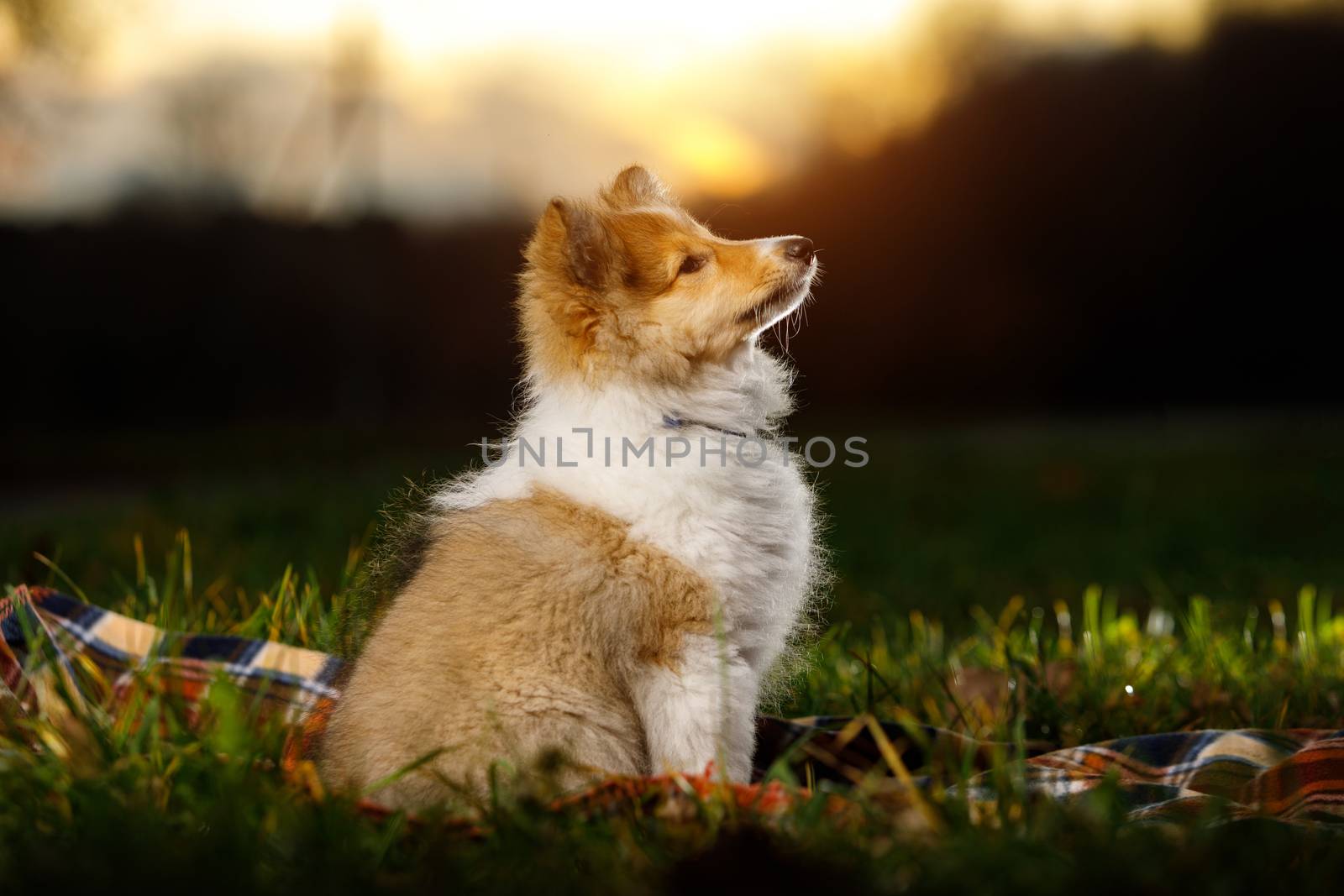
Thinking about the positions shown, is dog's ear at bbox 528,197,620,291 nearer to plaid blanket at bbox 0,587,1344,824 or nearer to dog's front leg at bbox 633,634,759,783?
dog's front leg at bbox 633,634,759,783

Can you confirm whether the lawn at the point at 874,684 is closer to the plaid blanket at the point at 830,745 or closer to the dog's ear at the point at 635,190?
the plaid blanket at the point at 830,745

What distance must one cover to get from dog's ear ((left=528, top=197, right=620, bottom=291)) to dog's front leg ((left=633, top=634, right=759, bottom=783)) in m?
0.92

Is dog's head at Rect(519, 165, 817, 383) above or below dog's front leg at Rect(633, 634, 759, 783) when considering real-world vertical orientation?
above

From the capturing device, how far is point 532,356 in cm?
313

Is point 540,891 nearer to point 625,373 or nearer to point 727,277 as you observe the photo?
point 625,373

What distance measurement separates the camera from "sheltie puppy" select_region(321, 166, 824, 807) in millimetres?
2586

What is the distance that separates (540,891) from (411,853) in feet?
1.42

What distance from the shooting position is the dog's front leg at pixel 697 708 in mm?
2611

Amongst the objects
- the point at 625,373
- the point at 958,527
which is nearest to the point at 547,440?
the point at 625,373

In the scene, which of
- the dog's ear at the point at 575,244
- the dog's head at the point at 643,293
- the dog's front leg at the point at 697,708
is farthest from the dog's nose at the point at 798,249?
the dog's front leg at the point at 697,708

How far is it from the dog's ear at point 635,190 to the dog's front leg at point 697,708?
4.33 ft

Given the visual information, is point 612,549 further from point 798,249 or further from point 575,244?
point 798,249

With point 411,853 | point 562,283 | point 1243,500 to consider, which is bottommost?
point 411,853
